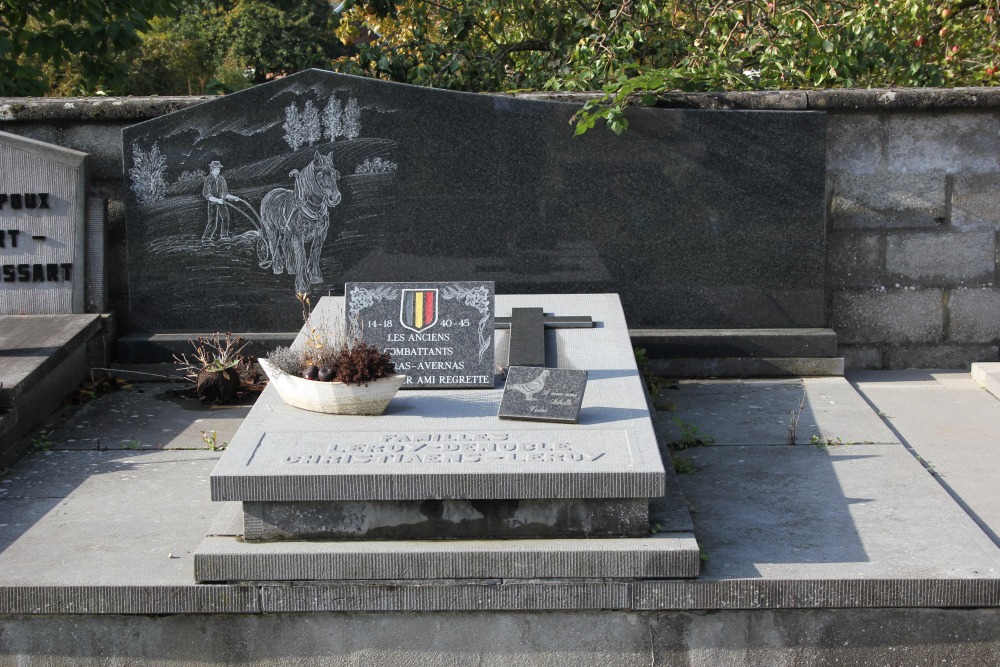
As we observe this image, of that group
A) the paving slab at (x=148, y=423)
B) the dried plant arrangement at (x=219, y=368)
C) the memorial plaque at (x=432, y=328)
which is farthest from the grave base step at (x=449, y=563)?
the dried plant arrangement at (x=219, y=368)

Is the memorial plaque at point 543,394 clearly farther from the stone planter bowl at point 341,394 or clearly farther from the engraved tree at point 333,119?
the engraved tree at point 333,119

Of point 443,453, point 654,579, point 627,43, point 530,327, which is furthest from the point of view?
point 627,43

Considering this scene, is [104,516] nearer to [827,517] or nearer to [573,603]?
[573,603]

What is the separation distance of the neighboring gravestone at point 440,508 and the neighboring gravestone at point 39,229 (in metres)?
2.87

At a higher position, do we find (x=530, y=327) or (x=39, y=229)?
(x=39, y=229)

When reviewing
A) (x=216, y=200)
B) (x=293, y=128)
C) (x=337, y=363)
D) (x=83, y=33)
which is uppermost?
(x=83, y=33)

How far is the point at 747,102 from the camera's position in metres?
6.49

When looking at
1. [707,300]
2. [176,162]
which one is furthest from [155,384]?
[707,300]

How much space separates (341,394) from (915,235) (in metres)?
3.89

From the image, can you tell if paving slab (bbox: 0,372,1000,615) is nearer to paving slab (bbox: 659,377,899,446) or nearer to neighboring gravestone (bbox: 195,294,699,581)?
neighboring gravestone (bbox: 195,294,699,581)

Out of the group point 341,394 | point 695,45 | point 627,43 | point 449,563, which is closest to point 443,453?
point 449,563

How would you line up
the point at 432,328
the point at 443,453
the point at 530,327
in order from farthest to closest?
the point at 530,327 < the point at 432,328 < the point at 443,453

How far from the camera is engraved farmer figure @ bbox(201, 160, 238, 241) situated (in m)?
6.49

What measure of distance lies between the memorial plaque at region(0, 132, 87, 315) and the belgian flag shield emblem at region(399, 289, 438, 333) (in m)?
2.53
